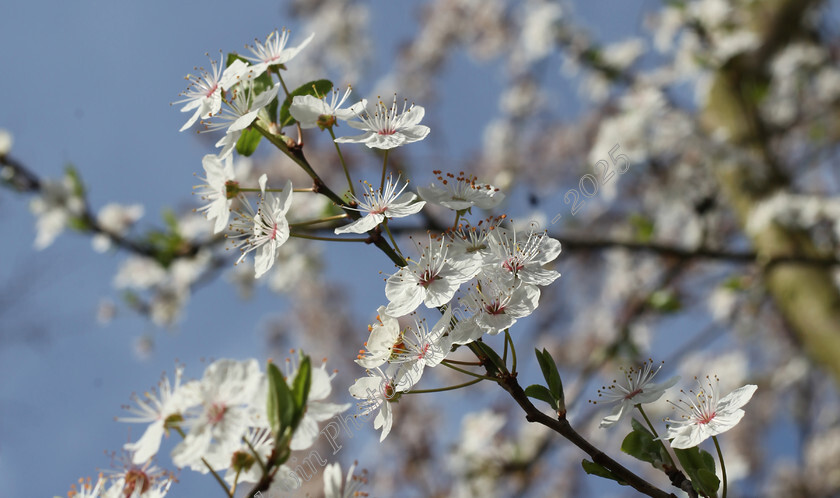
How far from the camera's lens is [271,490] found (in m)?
0.83

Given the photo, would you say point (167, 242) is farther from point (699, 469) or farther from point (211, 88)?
point (699, 469)

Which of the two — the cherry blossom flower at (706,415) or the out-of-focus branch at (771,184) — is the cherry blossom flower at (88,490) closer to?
the cherry blossom flower at (706,415)

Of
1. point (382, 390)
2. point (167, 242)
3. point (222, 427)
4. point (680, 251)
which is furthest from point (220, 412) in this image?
point (680, 251)

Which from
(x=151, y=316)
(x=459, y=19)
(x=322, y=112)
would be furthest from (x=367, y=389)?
(x=459, y=19)

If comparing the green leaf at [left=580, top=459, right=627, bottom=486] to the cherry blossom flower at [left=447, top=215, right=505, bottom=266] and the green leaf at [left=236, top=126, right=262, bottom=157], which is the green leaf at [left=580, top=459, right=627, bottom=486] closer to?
the cherry blossom flower at [left=447, top=215, right=505, bottom=266]

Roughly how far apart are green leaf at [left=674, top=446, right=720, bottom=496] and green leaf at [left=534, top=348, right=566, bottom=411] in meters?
0.16

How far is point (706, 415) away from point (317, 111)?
71cm

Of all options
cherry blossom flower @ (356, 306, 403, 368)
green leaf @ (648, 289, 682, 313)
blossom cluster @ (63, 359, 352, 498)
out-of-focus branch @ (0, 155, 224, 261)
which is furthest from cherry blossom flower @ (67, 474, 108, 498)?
green leaf @ (648, 289, 682, 313)

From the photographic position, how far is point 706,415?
0.89 metres

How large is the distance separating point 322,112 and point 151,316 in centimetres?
283

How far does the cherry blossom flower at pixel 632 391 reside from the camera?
0.88 meters

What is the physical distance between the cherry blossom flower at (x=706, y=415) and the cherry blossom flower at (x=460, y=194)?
40 centimetres

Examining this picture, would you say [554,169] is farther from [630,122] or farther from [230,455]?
[230,455]

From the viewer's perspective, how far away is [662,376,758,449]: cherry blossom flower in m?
0.85
